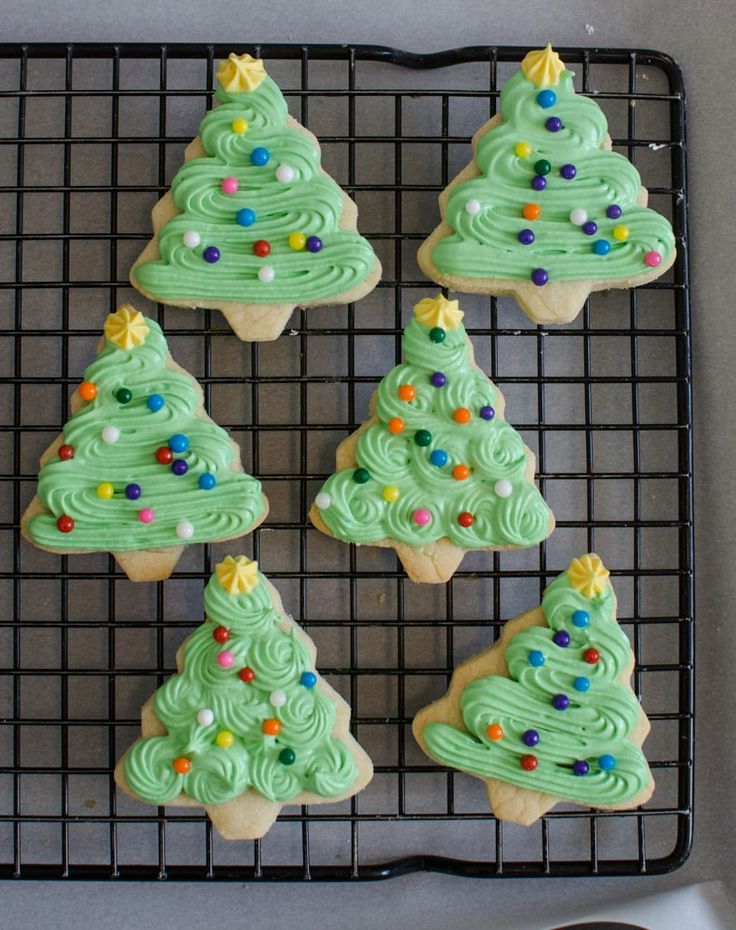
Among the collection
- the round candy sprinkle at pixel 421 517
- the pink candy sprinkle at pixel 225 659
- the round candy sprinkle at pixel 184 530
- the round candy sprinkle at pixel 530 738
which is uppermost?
the round candy sprinkle at pixel 421 517

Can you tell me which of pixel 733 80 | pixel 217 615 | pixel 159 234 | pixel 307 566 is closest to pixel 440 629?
pixel 307 566

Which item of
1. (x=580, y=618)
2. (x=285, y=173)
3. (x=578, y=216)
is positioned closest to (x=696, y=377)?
(x=578, y=216)

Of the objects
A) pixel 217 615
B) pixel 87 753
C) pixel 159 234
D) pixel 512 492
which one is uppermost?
pixel 159 234

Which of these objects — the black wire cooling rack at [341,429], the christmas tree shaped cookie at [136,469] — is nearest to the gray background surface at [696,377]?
the black wire cooling rack at [341,429]

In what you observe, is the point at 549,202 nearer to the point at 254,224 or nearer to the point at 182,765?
the point at 254,224

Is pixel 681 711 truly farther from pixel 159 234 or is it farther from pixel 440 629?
pixel 159 234

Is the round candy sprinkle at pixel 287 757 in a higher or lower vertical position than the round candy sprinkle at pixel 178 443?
lower

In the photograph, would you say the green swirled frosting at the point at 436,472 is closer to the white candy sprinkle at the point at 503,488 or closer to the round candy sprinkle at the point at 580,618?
the white candy sprinkle at the point at 503,488
